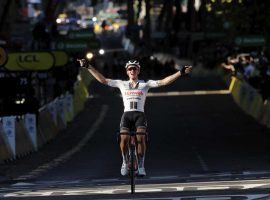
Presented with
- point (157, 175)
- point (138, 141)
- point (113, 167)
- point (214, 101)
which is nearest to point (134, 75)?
point (138, 141)

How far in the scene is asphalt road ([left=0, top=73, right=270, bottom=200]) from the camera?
50.6ft

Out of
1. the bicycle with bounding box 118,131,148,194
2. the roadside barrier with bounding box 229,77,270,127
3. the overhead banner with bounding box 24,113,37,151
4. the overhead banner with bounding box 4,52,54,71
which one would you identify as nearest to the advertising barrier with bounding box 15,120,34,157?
the overhead banner with bounding box 24,113,37,151

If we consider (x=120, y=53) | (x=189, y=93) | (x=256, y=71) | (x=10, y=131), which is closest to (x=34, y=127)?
(x=10, y=131)

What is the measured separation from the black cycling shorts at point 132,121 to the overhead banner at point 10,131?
9.92 m

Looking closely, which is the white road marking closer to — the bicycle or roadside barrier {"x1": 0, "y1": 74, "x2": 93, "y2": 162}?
the bicycle

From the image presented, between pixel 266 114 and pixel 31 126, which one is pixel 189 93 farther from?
pixel 31 126

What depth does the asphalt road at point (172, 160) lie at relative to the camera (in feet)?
50.6

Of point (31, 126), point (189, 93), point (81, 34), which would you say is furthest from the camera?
point (189, 93)

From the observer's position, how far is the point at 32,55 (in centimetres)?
3138

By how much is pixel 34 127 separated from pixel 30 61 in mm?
3847

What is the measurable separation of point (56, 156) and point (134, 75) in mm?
11927

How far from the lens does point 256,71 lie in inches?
2014

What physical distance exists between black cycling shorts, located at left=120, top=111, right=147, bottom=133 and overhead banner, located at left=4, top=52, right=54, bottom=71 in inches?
631

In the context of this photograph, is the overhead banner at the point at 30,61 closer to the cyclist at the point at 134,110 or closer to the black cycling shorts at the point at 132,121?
the cyclist at the point at 134,110
